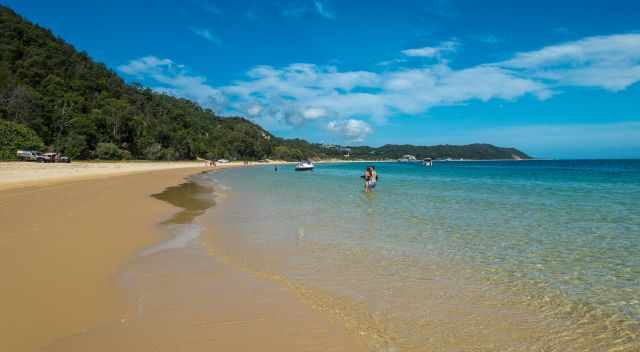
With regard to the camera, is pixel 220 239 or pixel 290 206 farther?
pixel 290 206

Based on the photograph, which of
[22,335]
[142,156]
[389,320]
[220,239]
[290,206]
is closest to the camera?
[22,335]

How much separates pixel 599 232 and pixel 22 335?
1433 centimetres

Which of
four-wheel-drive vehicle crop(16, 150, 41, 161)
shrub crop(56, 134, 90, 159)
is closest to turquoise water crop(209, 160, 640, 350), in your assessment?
four-wheel-drive vehicle crop(16, 150, 41, 161)

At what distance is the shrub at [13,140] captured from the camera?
1924 inches

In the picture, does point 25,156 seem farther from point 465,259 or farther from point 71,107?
point 465,259

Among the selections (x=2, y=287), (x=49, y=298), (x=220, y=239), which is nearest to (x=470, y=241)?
(x=220, y=239)

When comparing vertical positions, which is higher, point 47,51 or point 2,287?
point 47,51

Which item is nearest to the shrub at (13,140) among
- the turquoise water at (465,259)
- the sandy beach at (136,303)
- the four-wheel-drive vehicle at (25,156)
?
the four-wheel-drive vehicle at (25,156)

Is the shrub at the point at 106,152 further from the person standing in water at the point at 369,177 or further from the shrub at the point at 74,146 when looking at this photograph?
the person standing in water at the point at 369,177

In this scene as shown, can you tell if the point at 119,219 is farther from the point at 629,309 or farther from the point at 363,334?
the point at 629,309

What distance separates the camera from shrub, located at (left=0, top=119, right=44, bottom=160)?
160 feet

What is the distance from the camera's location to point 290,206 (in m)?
18.1

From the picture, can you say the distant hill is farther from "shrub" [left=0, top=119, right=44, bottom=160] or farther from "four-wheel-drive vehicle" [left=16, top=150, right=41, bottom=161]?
"four-wheel-drive vehicle" [left=16, top=150, right=41, bottom=161]

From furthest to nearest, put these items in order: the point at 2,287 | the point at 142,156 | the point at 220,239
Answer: the point at 142,156 < the point at 220,239 < the point at 2,287
